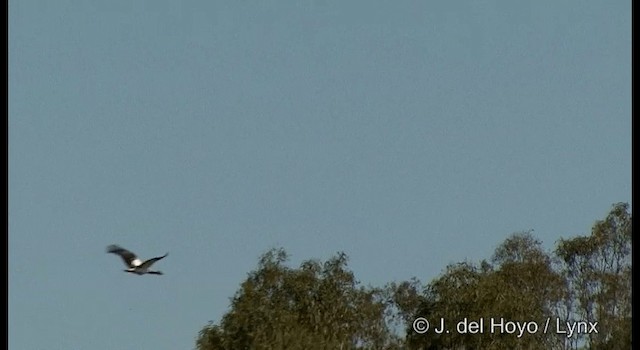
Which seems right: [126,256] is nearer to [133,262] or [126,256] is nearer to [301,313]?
[133,262]

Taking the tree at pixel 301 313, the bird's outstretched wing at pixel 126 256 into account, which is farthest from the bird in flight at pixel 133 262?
the tree at pixel 301 313

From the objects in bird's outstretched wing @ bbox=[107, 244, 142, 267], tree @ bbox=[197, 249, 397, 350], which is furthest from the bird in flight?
tree @ bbox=[197, 249, 397, 350]

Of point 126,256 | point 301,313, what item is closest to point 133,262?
point 126,256

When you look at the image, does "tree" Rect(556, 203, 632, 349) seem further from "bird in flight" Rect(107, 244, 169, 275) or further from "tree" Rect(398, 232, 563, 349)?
"bird in flight" Rect(107, 244, 169, 275)

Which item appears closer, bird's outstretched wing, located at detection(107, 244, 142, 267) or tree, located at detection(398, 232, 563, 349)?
bird's outstretched wing, located at detection(107, 244, 142, 267)

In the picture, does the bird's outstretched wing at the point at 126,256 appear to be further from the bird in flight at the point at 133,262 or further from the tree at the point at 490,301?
the tree at the point at 490,301

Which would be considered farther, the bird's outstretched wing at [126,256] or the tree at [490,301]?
the tree at [490,301]

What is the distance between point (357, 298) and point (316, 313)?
94.1 inches

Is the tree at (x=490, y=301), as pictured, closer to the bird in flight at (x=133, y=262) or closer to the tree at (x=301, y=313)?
the tree at (x=301, y=313)

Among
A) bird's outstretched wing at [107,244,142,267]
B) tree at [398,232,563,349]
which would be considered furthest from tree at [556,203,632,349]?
bird's outstretched wing at [107,244,142,267]

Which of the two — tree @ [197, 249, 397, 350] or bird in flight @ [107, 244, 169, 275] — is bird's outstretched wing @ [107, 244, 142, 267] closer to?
bird in flight @ [107, 244, 169, 275]

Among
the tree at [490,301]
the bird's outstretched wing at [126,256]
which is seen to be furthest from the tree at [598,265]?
the bird's outstretched wing at [126,256]

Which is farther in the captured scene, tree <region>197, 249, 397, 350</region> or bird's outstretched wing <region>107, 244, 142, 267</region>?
tree <region>197, 249, 397, 350</region>

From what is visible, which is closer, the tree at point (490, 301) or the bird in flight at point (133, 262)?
the bird in flight at point (133, 262)
